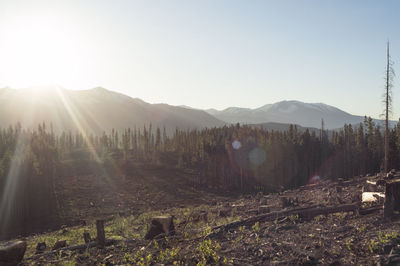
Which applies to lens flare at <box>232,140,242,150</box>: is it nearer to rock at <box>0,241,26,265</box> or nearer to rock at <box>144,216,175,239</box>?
rock at <box>144,216,175,239</box>

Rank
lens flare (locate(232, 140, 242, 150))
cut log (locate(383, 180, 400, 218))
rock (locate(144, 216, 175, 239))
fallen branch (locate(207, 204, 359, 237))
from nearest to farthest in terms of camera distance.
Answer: cut log (locate(383, 180, 400, 218))
rock (locate(144, 216, 175, 239))
fallen branch (locate(207, 204, 359, 237))
lens flare (locate(232, 140, 242, 150))

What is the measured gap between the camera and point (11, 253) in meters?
12.1

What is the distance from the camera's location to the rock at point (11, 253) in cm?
1184

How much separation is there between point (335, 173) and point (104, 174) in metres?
67.0

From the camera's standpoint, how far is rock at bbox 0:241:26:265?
11.8 m

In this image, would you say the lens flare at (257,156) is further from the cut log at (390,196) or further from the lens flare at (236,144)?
the cut log at (390,196)

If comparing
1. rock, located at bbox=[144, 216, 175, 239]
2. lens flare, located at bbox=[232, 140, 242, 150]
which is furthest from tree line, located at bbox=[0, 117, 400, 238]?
rock, located at bbox=[144, 216, 175, 239]

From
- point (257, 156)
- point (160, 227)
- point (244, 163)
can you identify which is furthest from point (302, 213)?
point (257, 156)

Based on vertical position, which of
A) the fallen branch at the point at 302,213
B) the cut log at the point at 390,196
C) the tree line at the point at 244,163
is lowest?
the tree line at the point at 244,163

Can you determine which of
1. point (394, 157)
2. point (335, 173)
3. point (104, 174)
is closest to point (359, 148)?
point (335, 173)

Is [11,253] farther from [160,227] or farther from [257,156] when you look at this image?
[257,156]

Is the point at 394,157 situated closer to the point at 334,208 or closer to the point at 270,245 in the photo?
the point at 334,208

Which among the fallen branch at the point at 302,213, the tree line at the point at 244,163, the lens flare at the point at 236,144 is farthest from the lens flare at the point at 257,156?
the fallen branch at the point at 302,213

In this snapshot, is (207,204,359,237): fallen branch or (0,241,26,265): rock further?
(207,204,359,237): fallen branch
